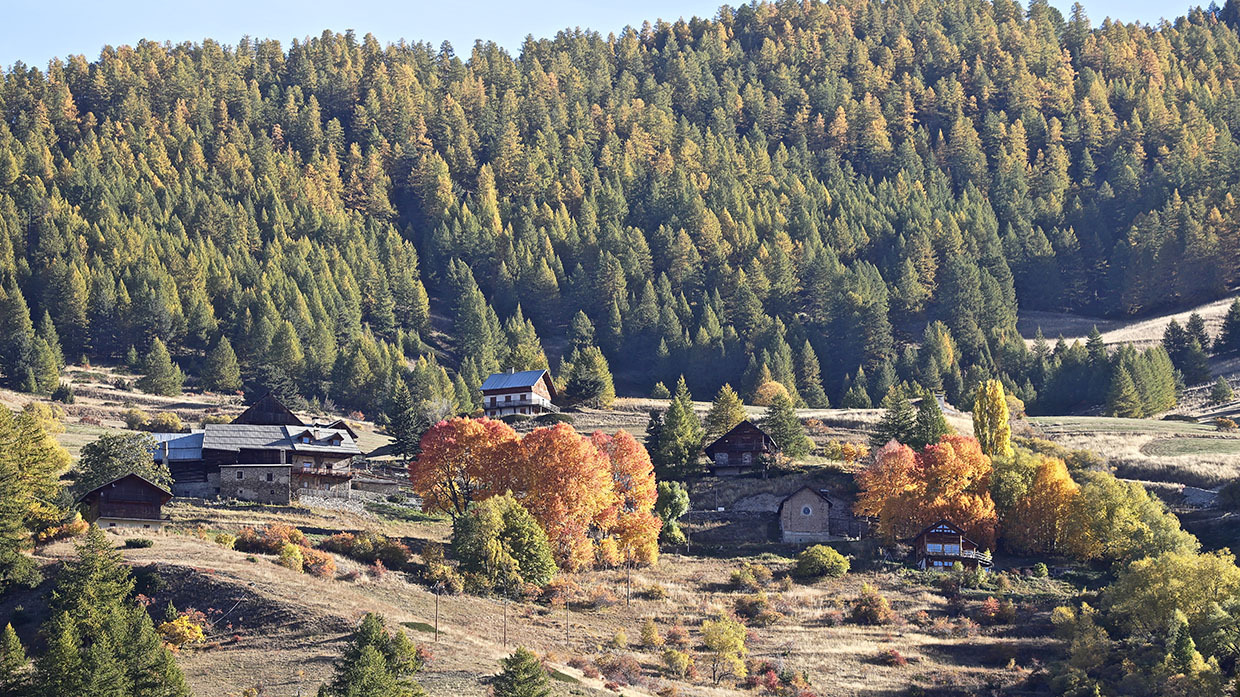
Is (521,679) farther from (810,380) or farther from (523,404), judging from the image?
(810,380)

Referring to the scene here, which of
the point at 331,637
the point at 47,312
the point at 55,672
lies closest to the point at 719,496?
the point at 331,637

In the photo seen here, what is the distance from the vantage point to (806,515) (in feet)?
351

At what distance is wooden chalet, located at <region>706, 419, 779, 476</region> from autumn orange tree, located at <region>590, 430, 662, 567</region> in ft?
48.4

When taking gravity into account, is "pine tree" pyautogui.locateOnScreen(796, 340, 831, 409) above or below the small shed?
above

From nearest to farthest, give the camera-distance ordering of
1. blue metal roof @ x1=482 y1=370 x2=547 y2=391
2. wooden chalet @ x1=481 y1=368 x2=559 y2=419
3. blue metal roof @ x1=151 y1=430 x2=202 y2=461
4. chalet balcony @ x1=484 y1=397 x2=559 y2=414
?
blue metal roof @ x1=151 y1=430 x2=202 y2=461 → chalet balcony @ x1=484 y1=397 x2=559 y2=414 → wooden chalet @ x1=481 y1=368 x2=559 y2=419 → blue metal roof @ x1=482 y1=370 x2=547 y2=391

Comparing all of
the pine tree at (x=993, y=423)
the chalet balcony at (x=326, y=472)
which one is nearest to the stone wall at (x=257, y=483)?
the chalet balcony at (x=326, y=472)

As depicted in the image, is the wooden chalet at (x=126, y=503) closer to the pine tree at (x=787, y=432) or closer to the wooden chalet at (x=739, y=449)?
the wooden chalet at (x=739, y=449)

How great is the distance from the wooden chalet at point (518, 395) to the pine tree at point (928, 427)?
Result: 1528 inches

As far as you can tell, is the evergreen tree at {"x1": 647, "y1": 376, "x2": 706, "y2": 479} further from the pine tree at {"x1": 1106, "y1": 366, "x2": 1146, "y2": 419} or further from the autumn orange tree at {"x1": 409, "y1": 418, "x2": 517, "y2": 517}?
the pine tree at {"x1": 1106, "y1": 366, "x2": 1146, "y2": 419}

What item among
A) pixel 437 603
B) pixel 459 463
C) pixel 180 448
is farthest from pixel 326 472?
pixel 437 603

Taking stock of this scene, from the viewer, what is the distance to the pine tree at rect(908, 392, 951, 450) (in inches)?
4562

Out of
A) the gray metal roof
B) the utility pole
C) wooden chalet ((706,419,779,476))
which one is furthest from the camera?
wooden chalet ((706,419,779,476))

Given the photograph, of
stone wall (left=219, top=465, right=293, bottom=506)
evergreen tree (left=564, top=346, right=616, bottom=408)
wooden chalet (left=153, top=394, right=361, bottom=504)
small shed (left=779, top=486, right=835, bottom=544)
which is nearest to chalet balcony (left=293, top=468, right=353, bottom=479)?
wooden chalet (left=153, top=394, right=361, bottom=504)

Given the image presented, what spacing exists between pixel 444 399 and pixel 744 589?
71.1 metres
